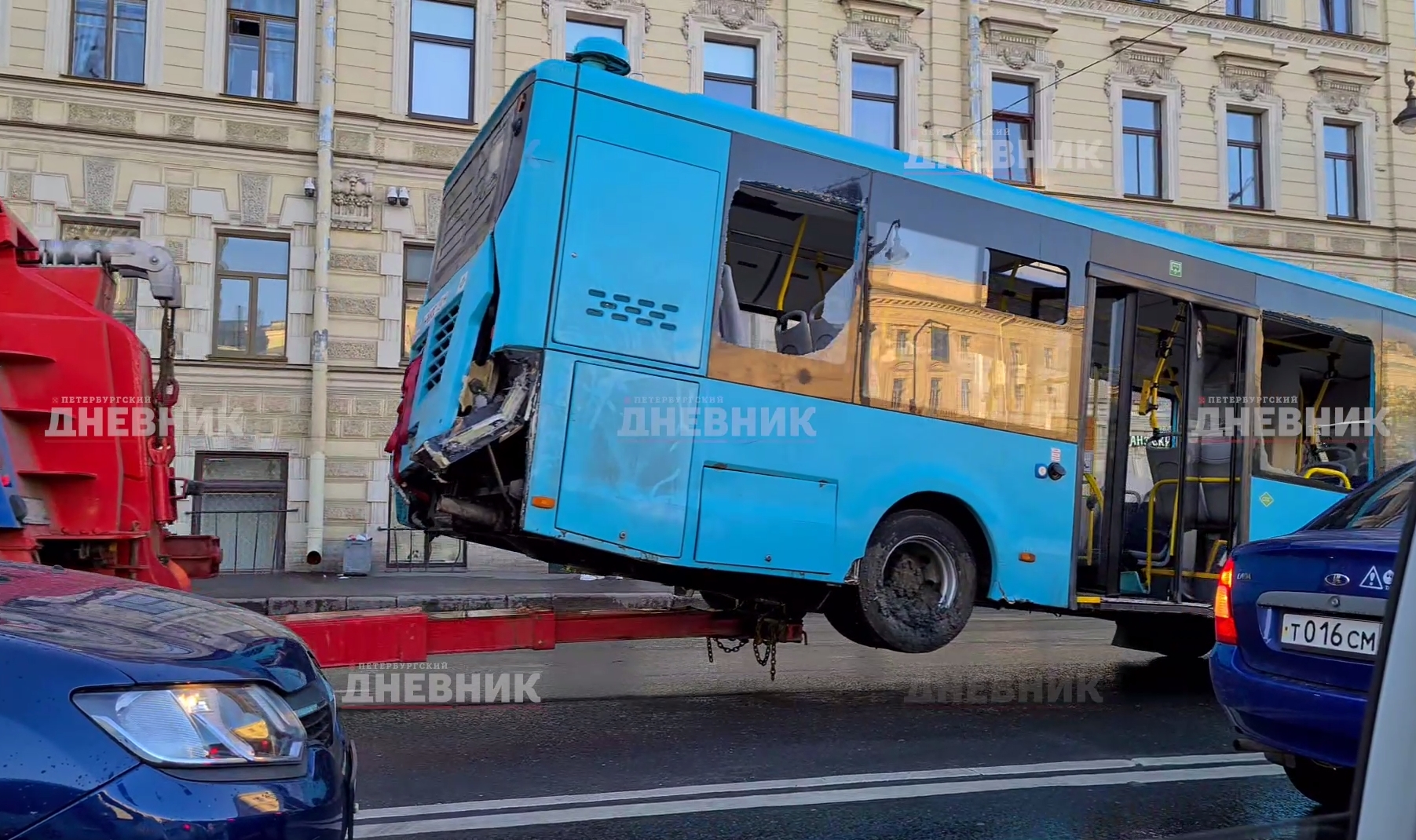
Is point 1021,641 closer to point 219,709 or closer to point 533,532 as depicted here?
point 533,532

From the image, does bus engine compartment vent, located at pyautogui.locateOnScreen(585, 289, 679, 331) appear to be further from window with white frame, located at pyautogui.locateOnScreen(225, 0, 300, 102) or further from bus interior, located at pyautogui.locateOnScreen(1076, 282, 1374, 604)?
window with white frame, located at pyautogui.locateOnScreen(225, 0, 300, 102)

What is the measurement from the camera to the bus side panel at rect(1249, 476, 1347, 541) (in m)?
7.29

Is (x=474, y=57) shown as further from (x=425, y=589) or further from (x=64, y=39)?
(x=425, y=589)

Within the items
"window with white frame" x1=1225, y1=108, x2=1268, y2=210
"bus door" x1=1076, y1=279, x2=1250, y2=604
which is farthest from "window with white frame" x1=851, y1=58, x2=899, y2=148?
"bus door" x1=1076, y1=279, x2=1250, y2=604

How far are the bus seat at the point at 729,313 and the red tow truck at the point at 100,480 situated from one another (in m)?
1.71

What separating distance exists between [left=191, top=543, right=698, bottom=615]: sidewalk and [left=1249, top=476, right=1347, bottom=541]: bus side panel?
553 centimetres

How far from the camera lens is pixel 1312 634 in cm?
365

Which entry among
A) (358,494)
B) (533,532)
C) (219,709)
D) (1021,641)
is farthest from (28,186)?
(219,709)

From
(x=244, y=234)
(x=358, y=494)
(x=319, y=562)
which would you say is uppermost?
(x=244, y=234)

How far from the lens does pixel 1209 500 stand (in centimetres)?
748

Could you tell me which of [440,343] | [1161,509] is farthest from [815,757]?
[1161,509]

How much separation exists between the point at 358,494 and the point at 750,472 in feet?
37.9

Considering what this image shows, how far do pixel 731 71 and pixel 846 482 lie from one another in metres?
13.7

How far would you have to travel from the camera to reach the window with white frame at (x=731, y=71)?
17.5m
